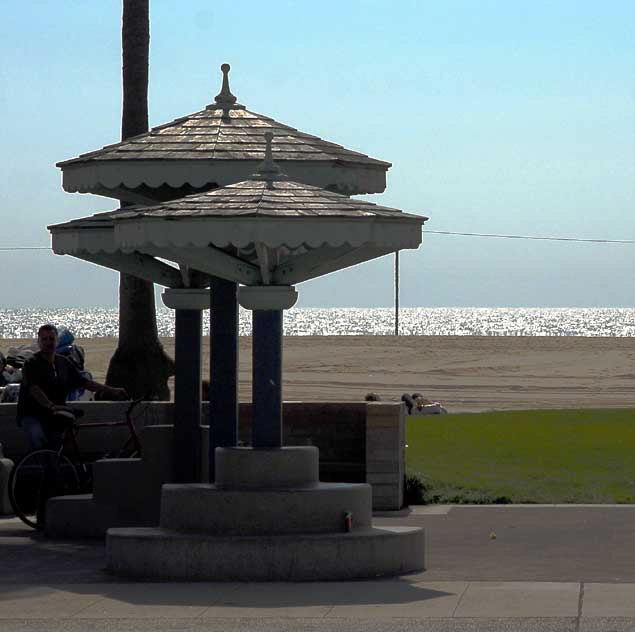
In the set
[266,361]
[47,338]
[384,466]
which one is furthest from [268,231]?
[384,466]

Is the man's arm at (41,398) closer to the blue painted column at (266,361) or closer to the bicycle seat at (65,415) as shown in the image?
the bicycle seat at (65,415)

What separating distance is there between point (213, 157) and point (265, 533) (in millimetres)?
3298

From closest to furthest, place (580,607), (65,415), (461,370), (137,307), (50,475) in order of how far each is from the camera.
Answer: (580,607) → (65,415) → (50,475) → (137,307) → (461,370)

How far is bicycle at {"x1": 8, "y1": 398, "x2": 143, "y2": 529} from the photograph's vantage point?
13.1m

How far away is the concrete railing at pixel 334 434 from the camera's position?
47.5 feet

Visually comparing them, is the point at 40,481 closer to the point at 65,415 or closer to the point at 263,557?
the point at 65,415

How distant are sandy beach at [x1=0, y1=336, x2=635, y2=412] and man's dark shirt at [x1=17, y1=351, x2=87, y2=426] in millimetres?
25305

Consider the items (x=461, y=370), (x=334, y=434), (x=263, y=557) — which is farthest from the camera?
(x=461, y=370)

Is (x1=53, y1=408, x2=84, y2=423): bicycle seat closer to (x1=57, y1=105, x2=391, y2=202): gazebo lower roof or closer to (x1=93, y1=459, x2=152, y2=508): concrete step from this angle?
(x1=93, y1=459, x2=152, y2=508): concrete step

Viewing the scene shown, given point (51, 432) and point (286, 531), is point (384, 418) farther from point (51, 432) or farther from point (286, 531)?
point (286, 531)

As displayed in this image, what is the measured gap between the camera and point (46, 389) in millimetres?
13289

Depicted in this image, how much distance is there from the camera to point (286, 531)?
10.3m

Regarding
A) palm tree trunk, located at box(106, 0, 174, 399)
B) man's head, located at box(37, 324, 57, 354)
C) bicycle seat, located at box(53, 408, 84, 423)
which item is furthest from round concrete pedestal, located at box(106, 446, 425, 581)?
palm tree trunk, located at box(106, 0, 174, 399)

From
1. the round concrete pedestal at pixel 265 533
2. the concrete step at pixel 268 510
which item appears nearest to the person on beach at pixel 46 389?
the round concrete pedestal at pixel 265 533
